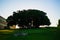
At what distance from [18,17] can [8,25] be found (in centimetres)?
602

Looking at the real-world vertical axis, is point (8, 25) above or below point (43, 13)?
below

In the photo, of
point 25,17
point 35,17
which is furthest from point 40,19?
point 25,17

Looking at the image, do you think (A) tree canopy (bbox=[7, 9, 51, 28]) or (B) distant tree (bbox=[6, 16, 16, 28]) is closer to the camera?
(A) tree canopy (bbox=[7, 9, 51, 28])

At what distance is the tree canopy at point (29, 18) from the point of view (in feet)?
203

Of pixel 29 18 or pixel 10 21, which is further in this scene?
pixel 10 21

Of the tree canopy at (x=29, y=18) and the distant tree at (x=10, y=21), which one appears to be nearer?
the tree canopy at (x=29, y=18)

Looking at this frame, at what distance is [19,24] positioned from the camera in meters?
63.3

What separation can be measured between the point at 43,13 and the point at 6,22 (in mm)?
15198

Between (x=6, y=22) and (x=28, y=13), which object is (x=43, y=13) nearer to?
(x=28, y=13)

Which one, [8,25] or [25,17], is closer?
[25,17]

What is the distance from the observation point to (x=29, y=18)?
204ft

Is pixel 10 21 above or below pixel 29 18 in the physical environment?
below

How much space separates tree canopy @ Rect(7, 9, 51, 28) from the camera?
2437 inches

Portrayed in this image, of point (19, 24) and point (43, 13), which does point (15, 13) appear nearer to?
point (19, 24)
